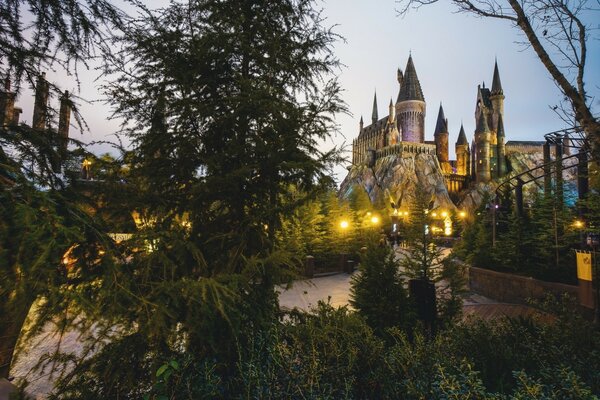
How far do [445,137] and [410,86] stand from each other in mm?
18543

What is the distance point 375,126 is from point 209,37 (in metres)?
93.1

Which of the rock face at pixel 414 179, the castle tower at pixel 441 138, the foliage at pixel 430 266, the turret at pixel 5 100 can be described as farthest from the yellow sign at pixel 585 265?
the castle tower at pixel 441 138

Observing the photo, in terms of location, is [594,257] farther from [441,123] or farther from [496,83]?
[496,83]

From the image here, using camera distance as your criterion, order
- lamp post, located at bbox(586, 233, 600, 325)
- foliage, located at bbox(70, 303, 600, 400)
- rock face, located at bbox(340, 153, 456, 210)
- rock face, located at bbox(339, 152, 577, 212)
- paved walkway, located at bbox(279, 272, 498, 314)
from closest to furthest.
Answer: foliage, located at bbox(70, 303, 600, 400) < lamp post, located at bbox(586, 233, 600, 325) < paved walkway, located at bbox(279, 272, 498, 314) < rock face, located at bbox(339, 152, 577, 212) < rock face, located at bbox(340, 153, 456, 210)

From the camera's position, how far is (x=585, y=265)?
26.5ft

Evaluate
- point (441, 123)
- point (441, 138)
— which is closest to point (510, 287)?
point (441, 138)

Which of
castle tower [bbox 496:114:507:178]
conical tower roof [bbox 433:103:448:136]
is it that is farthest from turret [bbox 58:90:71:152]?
conical tower roof [bbox 433:103:448:136]

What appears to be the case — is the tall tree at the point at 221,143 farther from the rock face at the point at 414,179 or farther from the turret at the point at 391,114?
the turret at the point at 391,114

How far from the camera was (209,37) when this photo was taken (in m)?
3.88

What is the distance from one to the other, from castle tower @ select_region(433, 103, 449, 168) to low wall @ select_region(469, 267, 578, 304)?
78.2 metres

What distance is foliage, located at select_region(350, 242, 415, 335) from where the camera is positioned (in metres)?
6.35

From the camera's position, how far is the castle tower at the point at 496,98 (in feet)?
255

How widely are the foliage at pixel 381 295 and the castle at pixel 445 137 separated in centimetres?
6796

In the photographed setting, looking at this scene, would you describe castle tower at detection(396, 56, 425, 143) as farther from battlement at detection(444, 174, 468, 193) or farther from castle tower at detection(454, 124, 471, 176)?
battlement at detection(444, 174, 468, 193)
